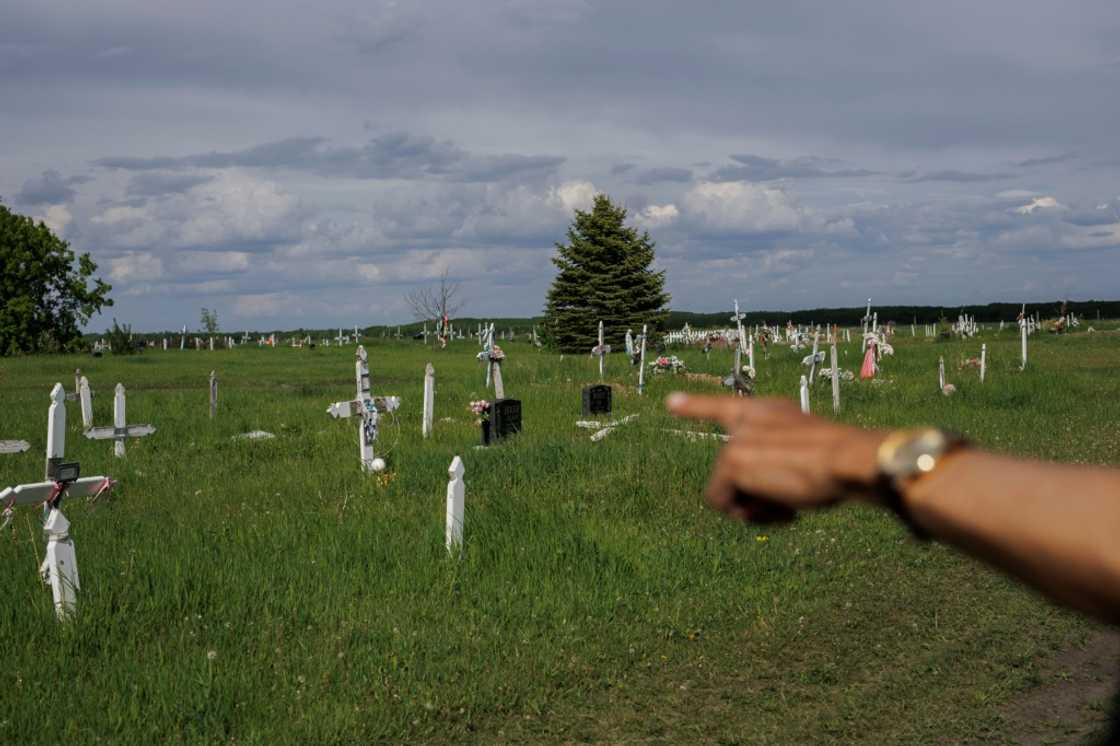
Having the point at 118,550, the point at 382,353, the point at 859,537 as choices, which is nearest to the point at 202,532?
the point at 118,550

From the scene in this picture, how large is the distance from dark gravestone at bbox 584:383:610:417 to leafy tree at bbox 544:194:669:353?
3790 centimetres

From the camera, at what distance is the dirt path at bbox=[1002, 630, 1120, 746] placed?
21.5ft

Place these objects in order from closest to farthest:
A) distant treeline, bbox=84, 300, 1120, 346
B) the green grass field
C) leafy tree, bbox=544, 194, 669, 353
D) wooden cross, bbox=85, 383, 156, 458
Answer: the green grass field
wooden cross, bbox=85, 383, 156, 458
leafy tree, bbox=544, 194, 669, 353
distant treeline, bbox=84, 300, 1120, 346

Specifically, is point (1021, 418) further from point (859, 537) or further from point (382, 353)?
point (382, 353)

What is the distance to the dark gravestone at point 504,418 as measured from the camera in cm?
1733

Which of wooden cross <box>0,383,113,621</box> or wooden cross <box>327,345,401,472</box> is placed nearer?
wooden cross <box>0,383,113,621</box>

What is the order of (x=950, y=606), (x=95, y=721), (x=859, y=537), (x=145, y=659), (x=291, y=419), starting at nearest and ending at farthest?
(x=95, y=721)
(x=145, y=659)
(x=950, y=606)
(x=859, y=537)
(x=291, y=419)

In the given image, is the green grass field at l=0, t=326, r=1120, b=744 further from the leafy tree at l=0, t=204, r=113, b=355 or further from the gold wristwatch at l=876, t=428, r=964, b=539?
the leafy tree at l=0, t=204, r=113, b=355

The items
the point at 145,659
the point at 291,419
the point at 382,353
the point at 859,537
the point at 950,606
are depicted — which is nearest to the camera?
the point at 145,659

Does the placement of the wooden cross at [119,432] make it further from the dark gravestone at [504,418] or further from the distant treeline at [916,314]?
the distant treeline at [916,314]

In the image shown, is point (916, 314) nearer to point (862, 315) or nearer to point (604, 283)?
point (862, 315)

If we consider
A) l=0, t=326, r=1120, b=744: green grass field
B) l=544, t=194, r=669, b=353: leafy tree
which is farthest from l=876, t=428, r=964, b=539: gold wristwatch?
l=544, t=194, r=669, b=353: leafy tree

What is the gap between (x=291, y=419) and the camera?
67.7 feet

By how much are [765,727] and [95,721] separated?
12.9 feet
